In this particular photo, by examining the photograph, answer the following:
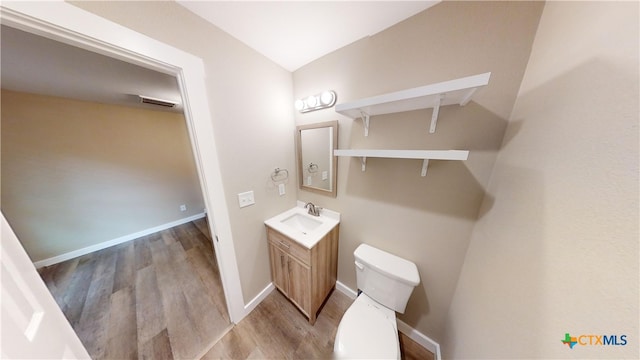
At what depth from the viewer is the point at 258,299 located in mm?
1631

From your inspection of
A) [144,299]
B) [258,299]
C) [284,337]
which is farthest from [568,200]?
[144,299]

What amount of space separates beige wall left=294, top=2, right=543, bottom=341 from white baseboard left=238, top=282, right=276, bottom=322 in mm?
1039

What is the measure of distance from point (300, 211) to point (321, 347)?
114cm

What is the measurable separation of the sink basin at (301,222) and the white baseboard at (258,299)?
27.7 inches

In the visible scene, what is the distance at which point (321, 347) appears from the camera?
4.28 ft

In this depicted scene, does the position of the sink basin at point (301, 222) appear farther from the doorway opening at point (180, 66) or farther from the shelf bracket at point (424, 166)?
the shelf bracket at point (424, 166)

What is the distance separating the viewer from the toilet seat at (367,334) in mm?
959

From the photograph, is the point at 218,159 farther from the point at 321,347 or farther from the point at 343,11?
the point at 321,347

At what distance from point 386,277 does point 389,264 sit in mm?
93

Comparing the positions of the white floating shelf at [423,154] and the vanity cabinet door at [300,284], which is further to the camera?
the vanity cabinet door at [300,284]

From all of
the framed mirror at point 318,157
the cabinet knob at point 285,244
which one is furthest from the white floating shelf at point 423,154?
the cabinet knob at point 285,244

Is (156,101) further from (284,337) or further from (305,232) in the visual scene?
(284,337)

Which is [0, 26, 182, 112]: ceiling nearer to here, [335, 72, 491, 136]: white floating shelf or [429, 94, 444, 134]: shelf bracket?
[335, 72, 491, 136]: white floating shelf

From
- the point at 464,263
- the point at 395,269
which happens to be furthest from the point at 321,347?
the point at 464,263
